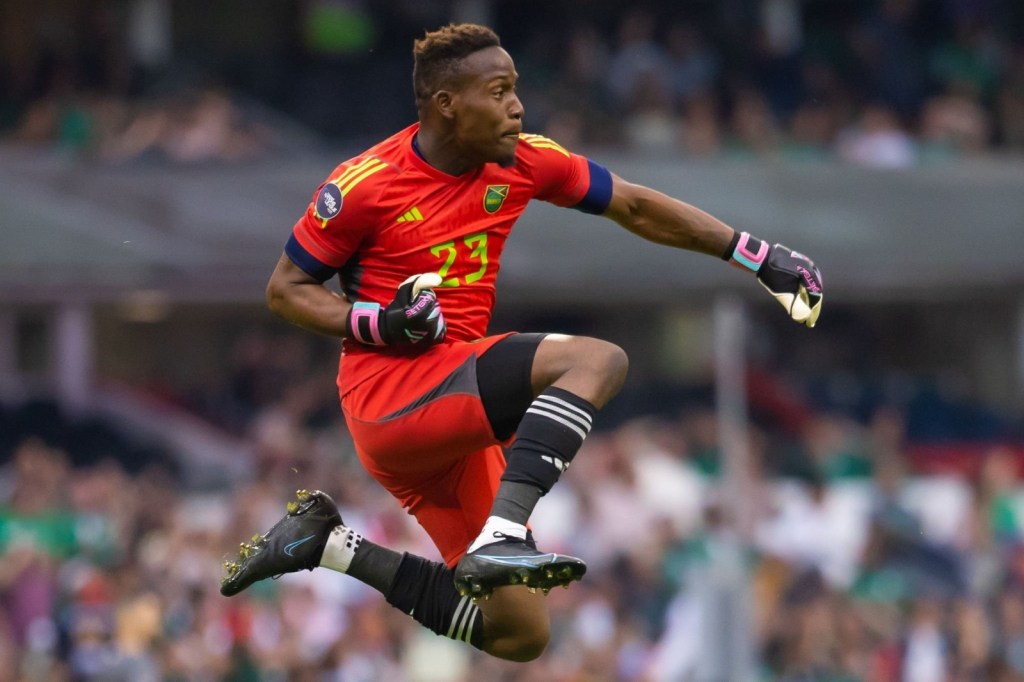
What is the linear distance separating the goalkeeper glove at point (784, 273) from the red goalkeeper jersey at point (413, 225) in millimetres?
740

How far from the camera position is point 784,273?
6.21 m

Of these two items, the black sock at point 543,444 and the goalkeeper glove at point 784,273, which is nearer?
the black sock at point 543,444

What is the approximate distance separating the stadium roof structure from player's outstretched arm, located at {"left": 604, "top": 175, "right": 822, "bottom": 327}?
21.9 ft

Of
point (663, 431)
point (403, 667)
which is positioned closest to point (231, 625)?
point (403, 667)

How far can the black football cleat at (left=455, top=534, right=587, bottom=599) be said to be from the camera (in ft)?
16.9

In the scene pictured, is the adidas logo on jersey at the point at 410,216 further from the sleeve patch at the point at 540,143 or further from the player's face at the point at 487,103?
the sleeve patch at the point at 540,143

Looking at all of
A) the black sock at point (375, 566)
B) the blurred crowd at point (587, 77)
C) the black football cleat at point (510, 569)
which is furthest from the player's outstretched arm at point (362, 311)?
the blurred crowd at point (587, 77)

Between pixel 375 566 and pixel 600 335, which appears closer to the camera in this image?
pixel 375 566

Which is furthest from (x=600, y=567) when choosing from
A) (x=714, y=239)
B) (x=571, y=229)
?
(x=714, y=239)

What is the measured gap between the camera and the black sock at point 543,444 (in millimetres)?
5445

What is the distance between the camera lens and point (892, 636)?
36.8ft

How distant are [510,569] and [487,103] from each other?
1437 mm

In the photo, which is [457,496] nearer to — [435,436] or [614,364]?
[435,436]

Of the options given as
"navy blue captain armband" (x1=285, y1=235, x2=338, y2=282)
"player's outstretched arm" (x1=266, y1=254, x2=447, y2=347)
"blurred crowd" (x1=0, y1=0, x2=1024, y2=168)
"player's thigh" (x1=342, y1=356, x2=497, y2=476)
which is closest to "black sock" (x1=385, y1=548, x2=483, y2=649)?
"player's thigh" (x1=342, y1=356, x2=497, y2=476)
